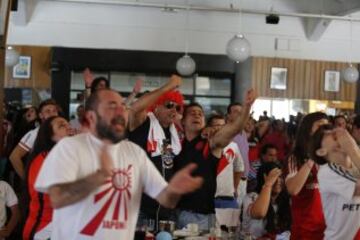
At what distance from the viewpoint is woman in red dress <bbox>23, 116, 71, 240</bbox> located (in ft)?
11.9

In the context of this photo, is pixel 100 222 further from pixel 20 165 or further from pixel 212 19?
pixel 212 19

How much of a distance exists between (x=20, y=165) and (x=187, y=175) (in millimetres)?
3555

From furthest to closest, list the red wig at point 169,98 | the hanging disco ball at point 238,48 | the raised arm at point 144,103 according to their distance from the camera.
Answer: the hanging disco ball at point 238,48, the red wig at point 169,98, the raised arm at point 144,103

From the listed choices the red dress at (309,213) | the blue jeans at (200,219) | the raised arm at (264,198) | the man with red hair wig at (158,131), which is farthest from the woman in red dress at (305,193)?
the man with red hair wig at (158,131)

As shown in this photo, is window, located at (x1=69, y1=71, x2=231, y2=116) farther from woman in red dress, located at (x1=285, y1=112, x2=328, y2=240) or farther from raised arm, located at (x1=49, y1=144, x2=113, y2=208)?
raised arm, located at (x1=49, y1=144, x2=113, y2=208)

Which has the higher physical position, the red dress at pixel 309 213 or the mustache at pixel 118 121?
the mustache at pixel 118 121

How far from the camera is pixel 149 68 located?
42.8ft

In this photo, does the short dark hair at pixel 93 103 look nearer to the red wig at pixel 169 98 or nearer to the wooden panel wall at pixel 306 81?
the red wig at pixel 169 98

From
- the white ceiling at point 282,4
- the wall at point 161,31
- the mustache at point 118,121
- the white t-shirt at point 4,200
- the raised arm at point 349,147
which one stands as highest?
the white ceiling at point 282,4

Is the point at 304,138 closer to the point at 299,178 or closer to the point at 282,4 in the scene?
the point at 299,178

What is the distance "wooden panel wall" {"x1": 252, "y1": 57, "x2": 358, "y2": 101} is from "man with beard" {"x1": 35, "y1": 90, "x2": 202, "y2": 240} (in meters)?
10.9

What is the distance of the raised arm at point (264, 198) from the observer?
3998 millimetres

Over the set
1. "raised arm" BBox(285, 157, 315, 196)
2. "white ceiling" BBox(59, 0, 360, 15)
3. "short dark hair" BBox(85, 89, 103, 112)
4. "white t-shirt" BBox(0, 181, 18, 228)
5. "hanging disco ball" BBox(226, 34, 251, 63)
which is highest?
"white ceiling" BBox(59, 0, 360, 15)

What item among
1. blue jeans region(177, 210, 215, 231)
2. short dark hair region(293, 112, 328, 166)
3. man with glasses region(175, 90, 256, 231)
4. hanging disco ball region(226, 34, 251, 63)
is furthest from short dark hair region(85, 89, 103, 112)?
hanging disco ball region(226, 34, 251, 63)
